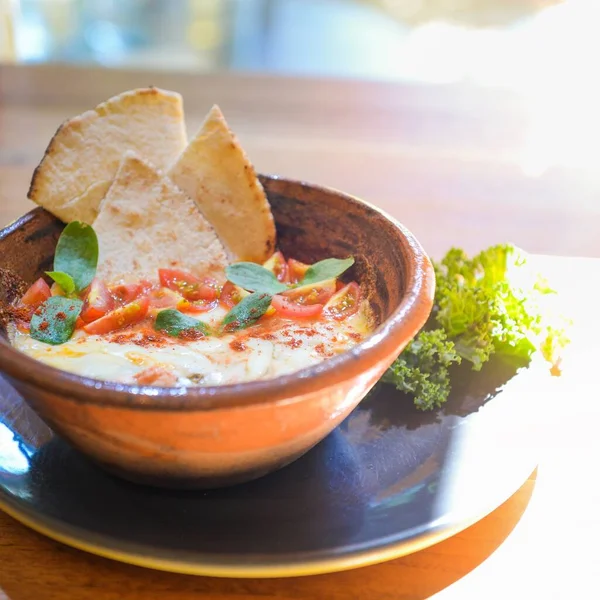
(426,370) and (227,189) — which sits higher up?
(227,189)

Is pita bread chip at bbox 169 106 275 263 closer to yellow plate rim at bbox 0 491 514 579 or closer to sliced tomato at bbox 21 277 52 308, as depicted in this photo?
sliced tomato at bbox 21 277 52 308

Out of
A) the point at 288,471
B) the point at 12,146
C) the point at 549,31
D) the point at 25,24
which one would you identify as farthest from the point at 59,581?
the point at 25,24

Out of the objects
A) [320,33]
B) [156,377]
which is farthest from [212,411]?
[320,33]

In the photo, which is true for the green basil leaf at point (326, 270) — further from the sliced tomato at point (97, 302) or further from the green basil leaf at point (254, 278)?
the sliced tomato at point (97, 302)

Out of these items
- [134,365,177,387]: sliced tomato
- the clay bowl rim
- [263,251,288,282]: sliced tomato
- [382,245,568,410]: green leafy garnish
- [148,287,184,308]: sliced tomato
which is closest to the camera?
the clay bowl rim

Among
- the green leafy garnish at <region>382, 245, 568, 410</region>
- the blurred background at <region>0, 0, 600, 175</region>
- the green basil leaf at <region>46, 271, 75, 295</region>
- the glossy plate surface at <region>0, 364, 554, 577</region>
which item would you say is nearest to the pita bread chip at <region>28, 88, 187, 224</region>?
the green basil leaf at <region>46, 271, 75, 295</region>

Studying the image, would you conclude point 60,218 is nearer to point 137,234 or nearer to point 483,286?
point 137,234

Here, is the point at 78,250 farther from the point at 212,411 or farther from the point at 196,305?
the point at 212,411
